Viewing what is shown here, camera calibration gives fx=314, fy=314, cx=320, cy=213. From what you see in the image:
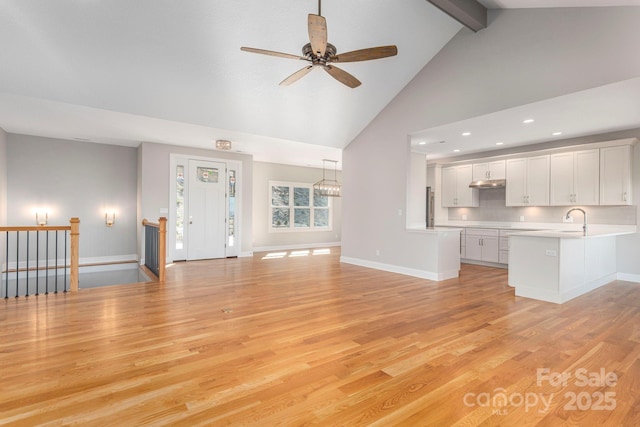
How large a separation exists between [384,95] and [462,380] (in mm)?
5145

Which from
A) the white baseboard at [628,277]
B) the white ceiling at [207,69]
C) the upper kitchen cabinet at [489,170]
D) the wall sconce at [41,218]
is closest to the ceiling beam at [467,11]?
the white ceiling at [207,69]

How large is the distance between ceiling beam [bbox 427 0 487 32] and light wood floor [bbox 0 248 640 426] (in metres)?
3.88

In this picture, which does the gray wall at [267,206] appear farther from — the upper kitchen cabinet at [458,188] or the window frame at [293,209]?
the upper kitchen cabinet at [458,188]

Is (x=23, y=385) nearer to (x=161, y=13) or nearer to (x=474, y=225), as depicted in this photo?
(x=161, y=13)

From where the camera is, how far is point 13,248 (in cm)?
682

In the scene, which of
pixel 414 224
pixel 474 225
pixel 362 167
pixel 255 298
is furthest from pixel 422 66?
pixel 255 298

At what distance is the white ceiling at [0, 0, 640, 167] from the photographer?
374 centimetres

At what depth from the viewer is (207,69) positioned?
4594 mm

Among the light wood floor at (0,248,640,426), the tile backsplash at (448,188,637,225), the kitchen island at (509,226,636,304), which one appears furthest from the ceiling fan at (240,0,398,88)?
the tile backsplash at (448,188,637,225)

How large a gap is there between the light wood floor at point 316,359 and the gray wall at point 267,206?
5.22 meters

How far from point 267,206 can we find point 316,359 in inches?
298

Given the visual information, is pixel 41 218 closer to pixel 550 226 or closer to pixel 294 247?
A: pixel 294 247

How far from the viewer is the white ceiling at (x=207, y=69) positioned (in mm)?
3736

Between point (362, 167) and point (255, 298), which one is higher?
point (362, 167)
